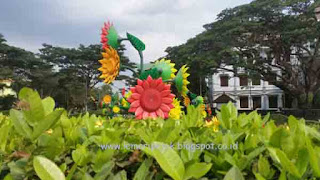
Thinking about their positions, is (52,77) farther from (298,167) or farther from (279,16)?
(298,167)

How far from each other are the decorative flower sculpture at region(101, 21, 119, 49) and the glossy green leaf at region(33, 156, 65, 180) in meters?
8.52

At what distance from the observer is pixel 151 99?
5.69 metres

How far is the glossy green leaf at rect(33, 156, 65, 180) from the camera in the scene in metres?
0.83

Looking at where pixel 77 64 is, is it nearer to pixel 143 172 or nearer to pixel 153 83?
pixel 153 83

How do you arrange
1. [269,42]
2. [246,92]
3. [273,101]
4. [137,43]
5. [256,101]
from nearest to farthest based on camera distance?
[137,43], [269,42], [273,101], [246,92], [256,101]

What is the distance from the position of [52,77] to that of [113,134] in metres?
29.6

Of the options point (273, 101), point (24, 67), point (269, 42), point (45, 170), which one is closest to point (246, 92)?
point (273, 101)

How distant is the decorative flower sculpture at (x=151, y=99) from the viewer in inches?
223

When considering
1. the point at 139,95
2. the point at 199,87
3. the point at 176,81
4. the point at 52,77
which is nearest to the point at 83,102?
the point at 52,77

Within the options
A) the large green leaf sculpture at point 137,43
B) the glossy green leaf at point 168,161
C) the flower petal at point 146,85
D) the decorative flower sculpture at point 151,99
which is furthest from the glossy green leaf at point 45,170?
the large green leaf sculpture at point 137,43

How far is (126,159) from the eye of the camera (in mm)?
1112

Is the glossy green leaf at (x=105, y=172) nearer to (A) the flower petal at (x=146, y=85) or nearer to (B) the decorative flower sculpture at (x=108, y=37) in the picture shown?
(A) the flower petal at (x=146, y=85)

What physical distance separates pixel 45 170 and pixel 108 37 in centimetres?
870

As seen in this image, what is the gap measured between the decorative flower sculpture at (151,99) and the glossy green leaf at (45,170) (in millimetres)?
4730
